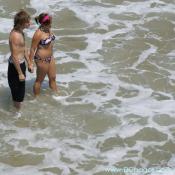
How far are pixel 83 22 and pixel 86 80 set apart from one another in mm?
2965

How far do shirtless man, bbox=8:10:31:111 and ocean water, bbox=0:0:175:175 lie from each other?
2.05 ft

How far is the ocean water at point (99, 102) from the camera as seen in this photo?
7266 mm

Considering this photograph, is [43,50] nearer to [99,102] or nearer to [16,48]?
[16,48]

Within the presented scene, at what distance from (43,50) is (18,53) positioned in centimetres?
63

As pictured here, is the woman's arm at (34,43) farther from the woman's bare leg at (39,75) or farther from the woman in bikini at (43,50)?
the woman's bare leg at (39,75)

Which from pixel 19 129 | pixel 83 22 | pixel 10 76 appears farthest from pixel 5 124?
pixel 83 22

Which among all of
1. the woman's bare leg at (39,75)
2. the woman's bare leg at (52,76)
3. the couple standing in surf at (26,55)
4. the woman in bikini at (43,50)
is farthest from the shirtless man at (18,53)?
the woman's bare leg at (52,76)

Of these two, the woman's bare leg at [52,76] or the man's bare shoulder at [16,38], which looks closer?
the man's bare shoulder at [16,38]

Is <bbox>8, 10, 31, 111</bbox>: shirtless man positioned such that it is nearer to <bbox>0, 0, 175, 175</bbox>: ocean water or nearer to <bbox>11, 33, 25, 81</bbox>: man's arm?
<bbox>11, 33, 25, 81</bbox>: man's arm

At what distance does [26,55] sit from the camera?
25.9ft

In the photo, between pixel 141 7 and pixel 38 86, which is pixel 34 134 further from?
pixel 141 7

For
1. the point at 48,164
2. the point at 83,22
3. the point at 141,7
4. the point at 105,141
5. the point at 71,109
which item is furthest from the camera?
→ the point at 141,7

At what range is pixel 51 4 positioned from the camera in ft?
42.9

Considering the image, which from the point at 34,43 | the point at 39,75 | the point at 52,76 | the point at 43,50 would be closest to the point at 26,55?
the point at 34,43
